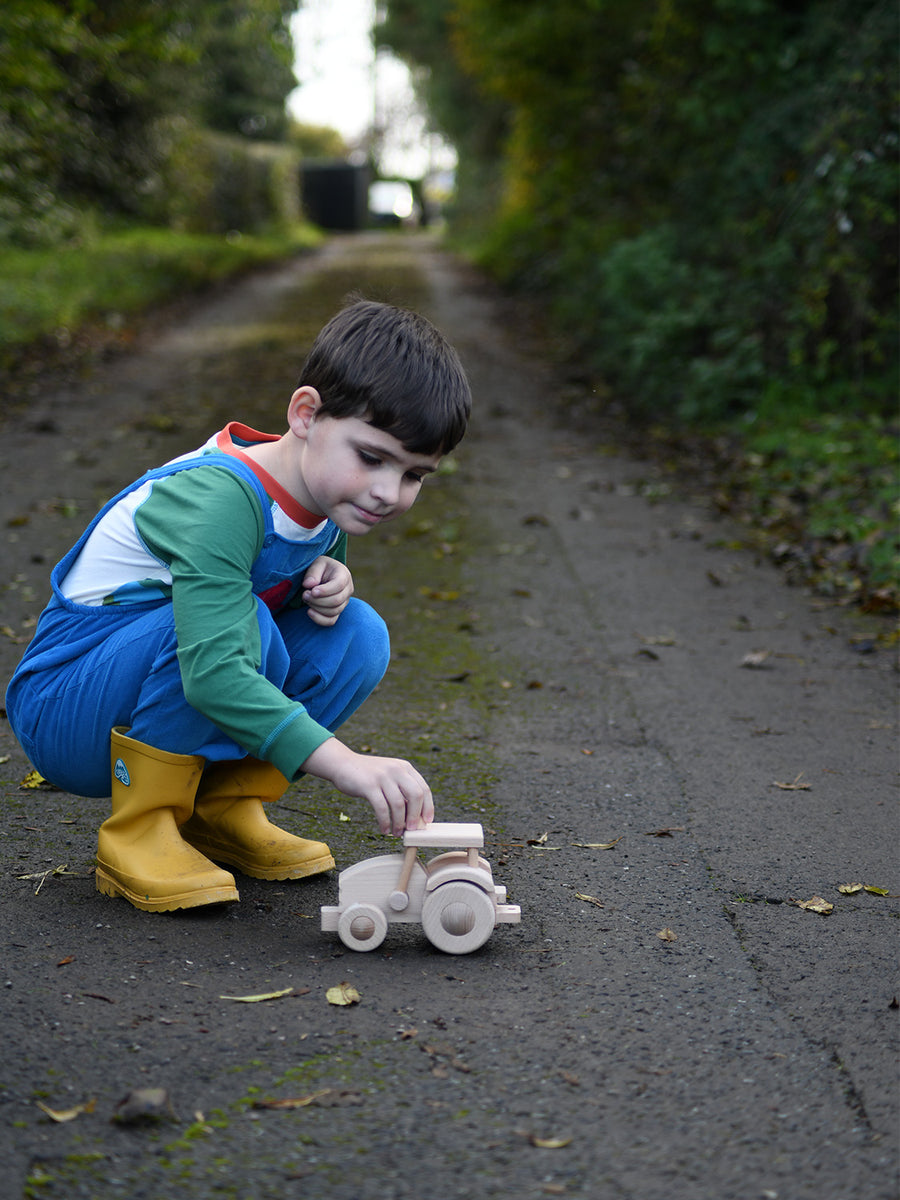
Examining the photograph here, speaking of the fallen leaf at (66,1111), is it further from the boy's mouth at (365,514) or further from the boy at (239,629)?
the boy's mouth at (365,514)

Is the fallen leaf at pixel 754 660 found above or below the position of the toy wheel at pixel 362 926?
below

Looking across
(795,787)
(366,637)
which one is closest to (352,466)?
(366,637)

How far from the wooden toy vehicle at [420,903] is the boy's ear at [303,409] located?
83cm

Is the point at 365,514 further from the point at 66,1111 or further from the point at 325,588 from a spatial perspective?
the point at 66,1111

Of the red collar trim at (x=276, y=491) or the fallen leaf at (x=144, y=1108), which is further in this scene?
the red collar trim at (x=276, y=491)

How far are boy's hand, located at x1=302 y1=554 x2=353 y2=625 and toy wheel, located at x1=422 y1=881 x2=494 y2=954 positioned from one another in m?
0.65

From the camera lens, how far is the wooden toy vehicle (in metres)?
2.43

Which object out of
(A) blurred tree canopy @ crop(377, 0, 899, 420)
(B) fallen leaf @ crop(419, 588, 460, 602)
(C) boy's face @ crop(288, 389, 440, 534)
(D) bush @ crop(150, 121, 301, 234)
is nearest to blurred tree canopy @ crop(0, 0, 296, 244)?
(D) bush @ crop(150, 121, 301, 234)

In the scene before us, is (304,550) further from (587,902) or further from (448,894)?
(587,902)

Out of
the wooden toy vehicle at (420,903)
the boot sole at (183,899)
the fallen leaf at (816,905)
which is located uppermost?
the wooden toy vehicle at (420,903)

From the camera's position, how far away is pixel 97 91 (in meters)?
18.4

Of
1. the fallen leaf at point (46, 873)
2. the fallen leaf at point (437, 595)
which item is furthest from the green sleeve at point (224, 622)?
the fallen leaf at point (437, 595)

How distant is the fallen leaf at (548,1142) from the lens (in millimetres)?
1824

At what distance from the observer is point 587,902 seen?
276 cm
